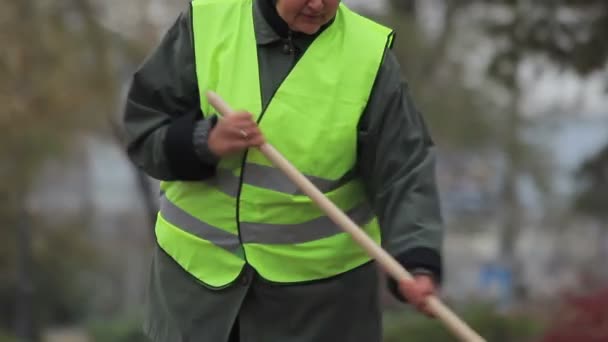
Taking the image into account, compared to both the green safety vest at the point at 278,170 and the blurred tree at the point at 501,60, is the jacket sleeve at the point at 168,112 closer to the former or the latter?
the green safety vest at the point at 278,170

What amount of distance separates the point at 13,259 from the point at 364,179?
2640cm

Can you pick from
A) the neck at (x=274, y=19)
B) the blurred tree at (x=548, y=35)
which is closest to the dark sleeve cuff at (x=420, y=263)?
the neck at (x=274, y=19)

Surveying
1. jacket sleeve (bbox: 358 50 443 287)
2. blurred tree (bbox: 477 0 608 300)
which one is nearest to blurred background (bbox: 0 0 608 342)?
blurred tree (bbox: 477 0 608 300)

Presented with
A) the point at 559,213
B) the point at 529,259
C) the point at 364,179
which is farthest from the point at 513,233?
the point at 364,179

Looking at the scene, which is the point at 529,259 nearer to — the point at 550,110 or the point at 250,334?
the point at 550,110

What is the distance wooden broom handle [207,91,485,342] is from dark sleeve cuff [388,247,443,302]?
6 centimetres

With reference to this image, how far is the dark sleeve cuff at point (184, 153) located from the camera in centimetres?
346

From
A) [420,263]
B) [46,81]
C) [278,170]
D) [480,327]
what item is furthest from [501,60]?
[420,263]

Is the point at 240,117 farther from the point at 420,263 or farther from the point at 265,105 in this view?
the point at 420,263

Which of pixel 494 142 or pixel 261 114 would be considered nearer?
pixel 261 114

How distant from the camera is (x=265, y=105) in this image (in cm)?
349

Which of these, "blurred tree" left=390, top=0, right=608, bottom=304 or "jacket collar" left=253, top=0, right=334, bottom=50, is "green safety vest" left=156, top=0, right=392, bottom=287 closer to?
"jacket collar" left=253, top=0, right=334, bottom=50

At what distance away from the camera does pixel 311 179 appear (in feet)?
11.5

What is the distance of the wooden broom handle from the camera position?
3.16 meters
